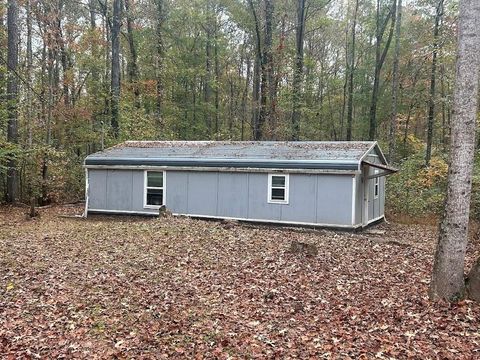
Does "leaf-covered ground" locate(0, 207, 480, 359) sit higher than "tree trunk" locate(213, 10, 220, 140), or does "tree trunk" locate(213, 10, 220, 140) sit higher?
"tree trunk" locate(213, 10, 220, 140)

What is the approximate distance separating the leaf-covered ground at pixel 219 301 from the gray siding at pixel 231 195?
8.35ft

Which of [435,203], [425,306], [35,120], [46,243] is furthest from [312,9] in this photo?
[425,306]

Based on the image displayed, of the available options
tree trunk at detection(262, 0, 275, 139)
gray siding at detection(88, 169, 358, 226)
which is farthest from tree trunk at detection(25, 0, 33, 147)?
tree trunk at detection(262, 0, 275, 139)

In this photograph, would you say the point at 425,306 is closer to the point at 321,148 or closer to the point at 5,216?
the point at 321,148

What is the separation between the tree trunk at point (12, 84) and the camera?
16203mm

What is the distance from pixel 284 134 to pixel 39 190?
1265 centimetres

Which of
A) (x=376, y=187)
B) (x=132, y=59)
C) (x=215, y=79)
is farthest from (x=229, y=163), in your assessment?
(x=215, y=79)

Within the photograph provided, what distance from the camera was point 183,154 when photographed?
15523mm

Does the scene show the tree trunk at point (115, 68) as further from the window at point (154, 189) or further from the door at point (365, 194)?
the door at point (365, 194)

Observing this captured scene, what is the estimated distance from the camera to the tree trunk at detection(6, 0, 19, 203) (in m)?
16.2

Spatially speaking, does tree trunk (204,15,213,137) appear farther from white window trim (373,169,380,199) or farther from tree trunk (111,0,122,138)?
white window trim (373,169,380,199)

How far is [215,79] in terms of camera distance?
28125 millimetres

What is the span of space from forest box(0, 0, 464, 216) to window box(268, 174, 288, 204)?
23.4ft

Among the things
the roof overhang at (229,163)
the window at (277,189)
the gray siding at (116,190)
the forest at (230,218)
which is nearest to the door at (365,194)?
the forest at (230,218)
